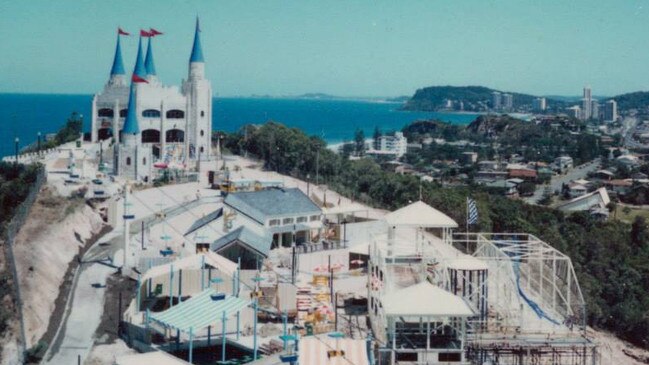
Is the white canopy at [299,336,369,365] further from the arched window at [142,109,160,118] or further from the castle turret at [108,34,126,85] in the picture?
the castle turret at [108,34,126,85]

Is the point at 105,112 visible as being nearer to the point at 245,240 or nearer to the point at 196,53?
the point at 196,53

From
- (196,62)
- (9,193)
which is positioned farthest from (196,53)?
(9,193)

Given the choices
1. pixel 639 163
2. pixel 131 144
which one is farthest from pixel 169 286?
pixel 639 163

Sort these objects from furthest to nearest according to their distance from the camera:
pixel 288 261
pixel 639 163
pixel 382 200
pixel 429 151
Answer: pixel 429 151, pixel 639 163, pixel 382 200, pixel 288 261

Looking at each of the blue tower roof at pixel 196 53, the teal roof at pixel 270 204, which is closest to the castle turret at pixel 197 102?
the blue tower roof at pixel 196 53

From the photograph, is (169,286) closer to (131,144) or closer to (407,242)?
(407,242)
